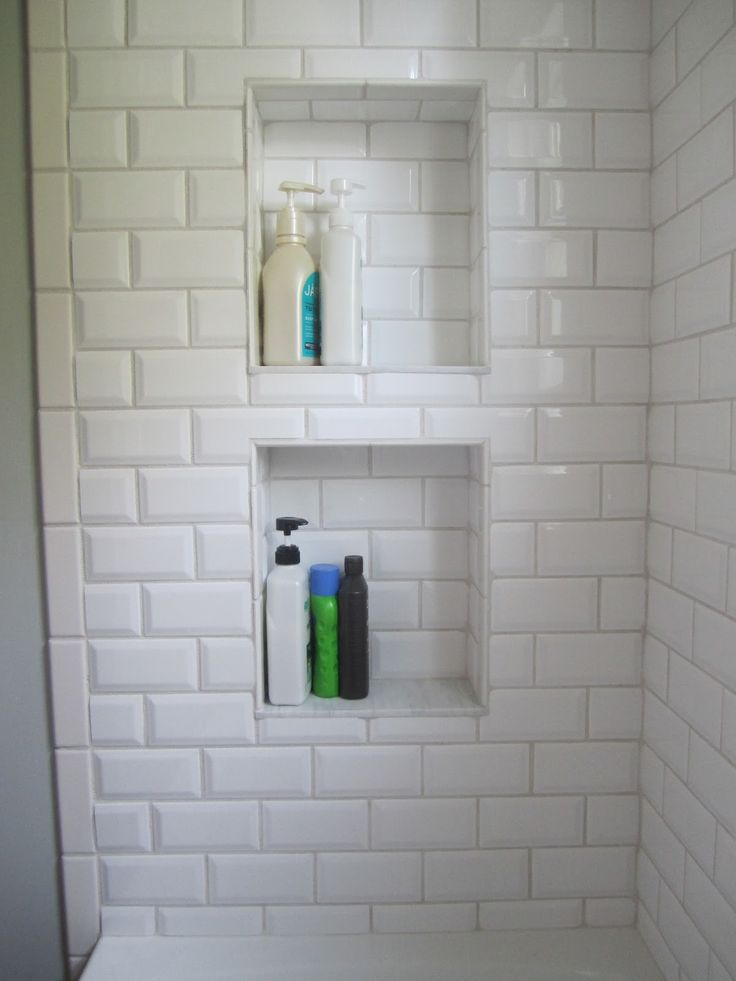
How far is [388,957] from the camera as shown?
935 millimetres

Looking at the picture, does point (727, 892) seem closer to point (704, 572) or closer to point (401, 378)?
point (704, 572)

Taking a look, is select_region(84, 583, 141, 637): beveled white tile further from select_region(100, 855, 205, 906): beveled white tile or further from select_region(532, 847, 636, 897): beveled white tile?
select_region(532, 847, 636, 897): beveled white tile

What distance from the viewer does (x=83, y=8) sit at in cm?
89

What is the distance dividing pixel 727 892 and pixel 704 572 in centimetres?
36

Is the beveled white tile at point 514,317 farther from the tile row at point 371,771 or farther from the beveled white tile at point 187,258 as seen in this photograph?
the tile row at point 371,771

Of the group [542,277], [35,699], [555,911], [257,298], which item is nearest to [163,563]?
[35,699]

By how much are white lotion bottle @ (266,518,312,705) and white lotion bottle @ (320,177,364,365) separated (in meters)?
0.30

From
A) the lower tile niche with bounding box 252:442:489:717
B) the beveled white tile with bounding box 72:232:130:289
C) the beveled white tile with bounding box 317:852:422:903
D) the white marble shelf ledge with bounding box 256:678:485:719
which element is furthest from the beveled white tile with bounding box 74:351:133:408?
the beveled white tile with bounding box 317:852:422:903

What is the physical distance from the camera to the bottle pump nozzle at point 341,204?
930 millimetres

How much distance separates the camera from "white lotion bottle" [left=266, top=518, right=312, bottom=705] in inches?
37.7

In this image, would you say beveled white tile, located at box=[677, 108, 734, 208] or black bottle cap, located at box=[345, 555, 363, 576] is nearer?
beveled white tile, located at box=[677, 108, 734, 208]

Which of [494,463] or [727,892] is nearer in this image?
[727,892]

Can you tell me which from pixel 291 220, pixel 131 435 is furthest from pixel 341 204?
pixel 131 435

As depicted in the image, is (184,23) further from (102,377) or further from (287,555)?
(287,555)
